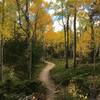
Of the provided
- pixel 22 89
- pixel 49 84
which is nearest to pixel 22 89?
pixel 22 89

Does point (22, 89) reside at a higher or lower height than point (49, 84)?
higher

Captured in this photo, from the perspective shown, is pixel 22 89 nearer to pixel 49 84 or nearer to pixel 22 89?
pixel 22 89

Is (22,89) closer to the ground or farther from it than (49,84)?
farther from it

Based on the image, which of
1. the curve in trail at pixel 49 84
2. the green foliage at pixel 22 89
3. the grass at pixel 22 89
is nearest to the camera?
the grass at pixel 22 89

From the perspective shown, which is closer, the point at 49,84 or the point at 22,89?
the point at 22,89

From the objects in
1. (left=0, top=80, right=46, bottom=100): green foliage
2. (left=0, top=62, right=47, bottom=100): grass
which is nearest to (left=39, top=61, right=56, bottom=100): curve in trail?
(left=0, top=62, right=47, bottom=100): grass

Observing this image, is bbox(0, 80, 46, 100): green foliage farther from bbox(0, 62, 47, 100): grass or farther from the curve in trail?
the curve in trail

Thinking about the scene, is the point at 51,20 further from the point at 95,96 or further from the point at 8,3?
the point at 95,96

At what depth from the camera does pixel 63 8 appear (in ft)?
104

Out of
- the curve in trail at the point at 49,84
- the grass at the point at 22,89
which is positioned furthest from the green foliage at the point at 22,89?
the curve in trail at the point at 49,84

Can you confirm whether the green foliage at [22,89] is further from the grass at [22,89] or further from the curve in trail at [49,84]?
the curve in trail at [49,84]

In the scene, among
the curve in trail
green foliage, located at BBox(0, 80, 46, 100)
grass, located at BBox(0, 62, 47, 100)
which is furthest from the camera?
the curve in trail

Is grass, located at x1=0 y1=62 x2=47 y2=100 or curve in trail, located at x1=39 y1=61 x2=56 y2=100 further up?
grass, located at x1=0 y1=62 x2=47 y2=100

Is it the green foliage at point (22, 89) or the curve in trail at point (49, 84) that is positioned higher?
the green foliage at point (22, 89)
